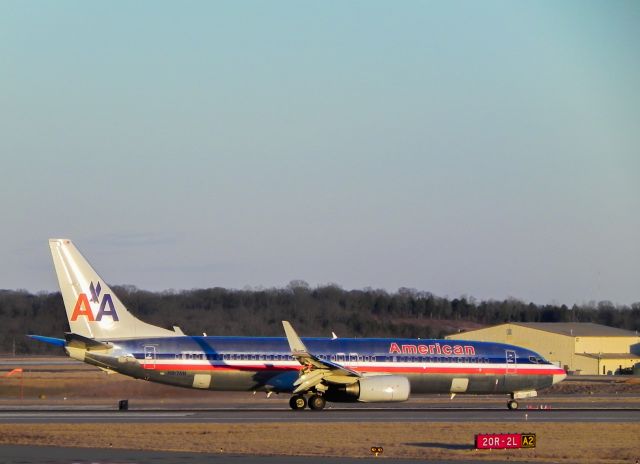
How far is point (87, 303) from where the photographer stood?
44469mm

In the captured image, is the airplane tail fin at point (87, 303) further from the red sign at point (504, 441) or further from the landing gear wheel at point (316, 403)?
the red sign at point (504, 441)

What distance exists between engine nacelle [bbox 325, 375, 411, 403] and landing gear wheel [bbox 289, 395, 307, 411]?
3.69 feet

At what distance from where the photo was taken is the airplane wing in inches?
1684

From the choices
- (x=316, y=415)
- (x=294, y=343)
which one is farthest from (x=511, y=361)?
(x=316, y=415)

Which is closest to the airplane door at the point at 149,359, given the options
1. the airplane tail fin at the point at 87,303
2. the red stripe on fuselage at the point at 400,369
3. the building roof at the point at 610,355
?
the red stripe on fuselage at the point at 400,369

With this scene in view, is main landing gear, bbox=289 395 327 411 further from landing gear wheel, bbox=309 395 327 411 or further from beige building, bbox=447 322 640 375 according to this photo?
beige building, bbox=447 322 640 375

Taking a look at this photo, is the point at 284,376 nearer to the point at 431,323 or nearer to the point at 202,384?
the point at 202,384

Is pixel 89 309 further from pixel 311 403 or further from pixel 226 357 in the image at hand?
pixel 311 403

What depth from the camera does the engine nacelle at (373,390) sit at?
43.5 metres

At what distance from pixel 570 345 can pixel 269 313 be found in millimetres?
25180

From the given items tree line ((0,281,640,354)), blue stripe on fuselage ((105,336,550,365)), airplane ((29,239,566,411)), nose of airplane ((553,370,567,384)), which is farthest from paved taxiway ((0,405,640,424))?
tree line ((0,281,640,354))

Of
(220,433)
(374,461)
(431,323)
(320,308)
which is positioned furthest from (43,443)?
(431,323)

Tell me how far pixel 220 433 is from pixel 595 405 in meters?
21.8

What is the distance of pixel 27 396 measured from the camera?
54.5 meters
